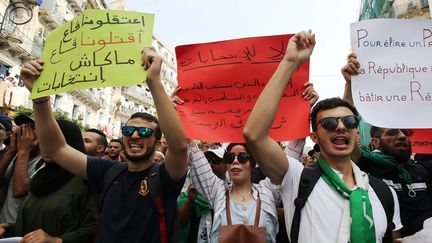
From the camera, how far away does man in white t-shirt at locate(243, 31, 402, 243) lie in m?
1.66

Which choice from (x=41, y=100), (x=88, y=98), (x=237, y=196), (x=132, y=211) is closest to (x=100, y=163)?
(x=132, y=211)

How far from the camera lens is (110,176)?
2.36 m

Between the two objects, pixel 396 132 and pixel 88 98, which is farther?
pixel 88 98

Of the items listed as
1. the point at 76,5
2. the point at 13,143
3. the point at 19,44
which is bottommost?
the point at 13,143

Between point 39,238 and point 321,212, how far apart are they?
172 cm

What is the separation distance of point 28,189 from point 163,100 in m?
1.51

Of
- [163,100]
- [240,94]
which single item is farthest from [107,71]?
[240,94]

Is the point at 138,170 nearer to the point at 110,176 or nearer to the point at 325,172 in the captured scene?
the point at 110,176

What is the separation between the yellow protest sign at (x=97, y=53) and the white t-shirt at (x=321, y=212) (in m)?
1.15

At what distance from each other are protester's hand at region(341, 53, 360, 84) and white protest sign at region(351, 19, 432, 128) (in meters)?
0.04

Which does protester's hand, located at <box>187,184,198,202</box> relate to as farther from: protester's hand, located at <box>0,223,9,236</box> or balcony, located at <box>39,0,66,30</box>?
balcony, located at <box>39,0,66,30</box>

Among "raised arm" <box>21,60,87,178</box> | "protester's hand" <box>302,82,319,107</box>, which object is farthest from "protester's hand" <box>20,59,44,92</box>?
"protester's hand" <box>302,82,319,107</box>

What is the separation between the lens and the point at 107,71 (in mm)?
2254

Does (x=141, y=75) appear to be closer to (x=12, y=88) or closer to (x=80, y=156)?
(x=80, y=156)
